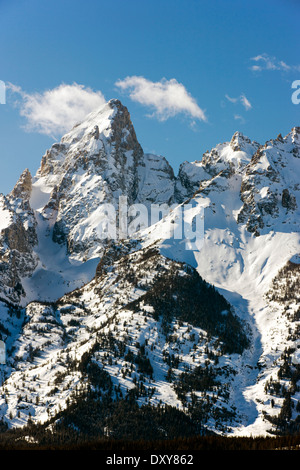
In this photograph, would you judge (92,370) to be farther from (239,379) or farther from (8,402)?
(239,379)

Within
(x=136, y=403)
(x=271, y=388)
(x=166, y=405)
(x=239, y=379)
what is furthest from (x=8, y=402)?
(x=271, y=388)

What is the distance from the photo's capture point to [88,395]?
598ft

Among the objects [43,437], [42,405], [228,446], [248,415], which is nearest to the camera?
[228,446]

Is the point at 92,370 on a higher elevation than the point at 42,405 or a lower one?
higher

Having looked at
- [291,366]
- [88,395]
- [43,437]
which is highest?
[291,366]

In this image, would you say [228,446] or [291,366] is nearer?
[228,446]
